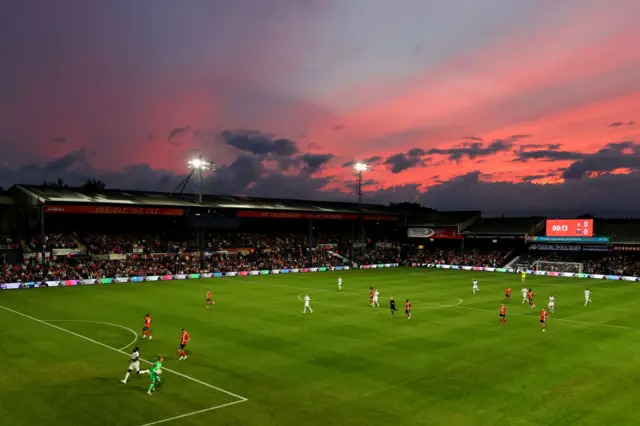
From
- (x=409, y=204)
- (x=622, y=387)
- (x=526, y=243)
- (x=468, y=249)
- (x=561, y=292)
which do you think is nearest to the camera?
(x=622, y=387)

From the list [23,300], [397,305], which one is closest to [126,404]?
[397,305]

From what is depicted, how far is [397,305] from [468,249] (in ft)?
176

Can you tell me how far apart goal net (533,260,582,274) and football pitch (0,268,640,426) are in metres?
31.1

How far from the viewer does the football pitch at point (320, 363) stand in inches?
676

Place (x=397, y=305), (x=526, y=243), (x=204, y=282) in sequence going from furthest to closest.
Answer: (x=526, y=243) < (x=204, y=282) < (x=397, y=305)

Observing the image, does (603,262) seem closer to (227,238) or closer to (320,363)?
(227,238)

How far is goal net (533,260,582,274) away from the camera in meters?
72.7

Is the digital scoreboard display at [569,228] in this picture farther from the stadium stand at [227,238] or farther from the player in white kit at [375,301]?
the player in white kit at [375,301]

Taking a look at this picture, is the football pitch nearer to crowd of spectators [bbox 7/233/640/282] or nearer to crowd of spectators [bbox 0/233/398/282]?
crowd of spectators [bbox 0/233/398/282]

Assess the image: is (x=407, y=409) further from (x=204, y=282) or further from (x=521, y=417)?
(x=204, y=282)

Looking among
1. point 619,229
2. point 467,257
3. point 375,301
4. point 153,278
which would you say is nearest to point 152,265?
point 153,278

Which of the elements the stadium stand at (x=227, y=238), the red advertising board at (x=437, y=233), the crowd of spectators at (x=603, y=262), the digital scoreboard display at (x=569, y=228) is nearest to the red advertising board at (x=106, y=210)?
the stadium stand at (x=227, y=238)

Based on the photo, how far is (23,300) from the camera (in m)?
42.8

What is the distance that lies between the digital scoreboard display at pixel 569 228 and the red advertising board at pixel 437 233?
52.7 ft
